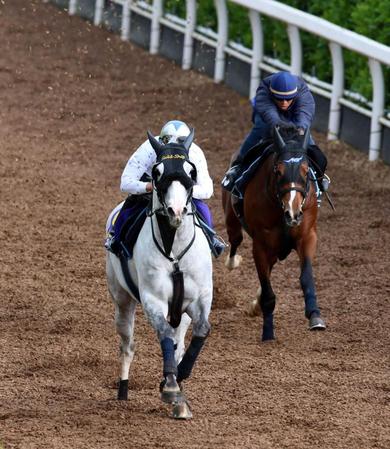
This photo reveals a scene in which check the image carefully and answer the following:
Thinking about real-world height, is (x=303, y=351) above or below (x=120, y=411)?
above

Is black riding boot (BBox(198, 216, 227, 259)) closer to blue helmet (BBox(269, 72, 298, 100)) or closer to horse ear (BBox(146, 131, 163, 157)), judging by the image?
horse ear (BBox(146, 131, 163, 157))

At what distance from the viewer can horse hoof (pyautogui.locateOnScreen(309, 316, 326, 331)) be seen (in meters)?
10.1

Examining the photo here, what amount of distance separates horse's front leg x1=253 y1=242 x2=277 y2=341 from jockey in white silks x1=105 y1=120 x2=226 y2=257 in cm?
167

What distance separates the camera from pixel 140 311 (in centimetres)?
1111

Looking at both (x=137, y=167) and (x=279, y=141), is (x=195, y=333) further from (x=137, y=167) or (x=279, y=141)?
(x=279, y=141)

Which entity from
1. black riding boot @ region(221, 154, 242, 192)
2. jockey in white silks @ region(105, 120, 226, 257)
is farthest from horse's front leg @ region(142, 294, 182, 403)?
black riding boot @ region(221, 154, 242, 192)

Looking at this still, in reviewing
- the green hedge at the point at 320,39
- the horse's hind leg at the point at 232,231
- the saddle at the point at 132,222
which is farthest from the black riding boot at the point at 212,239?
the green hedge at the point at 320,39

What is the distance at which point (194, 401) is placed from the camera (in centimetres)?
900

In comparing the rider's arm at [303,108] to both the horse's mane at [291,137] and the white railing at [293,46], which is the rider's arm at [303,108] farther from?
the white railing at [293,46]

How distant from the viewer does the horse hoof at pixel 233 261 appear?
12023 millimetres

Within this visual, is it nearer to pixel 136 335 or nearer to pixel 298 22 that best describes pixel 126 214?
pixel 136 335

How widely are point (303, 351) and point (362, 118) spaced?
5.35 metres

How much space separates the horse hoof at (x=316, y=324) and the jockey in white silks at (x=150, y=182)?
4.89ft

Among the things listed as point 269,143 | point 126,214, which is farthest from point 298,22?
point 126,214
